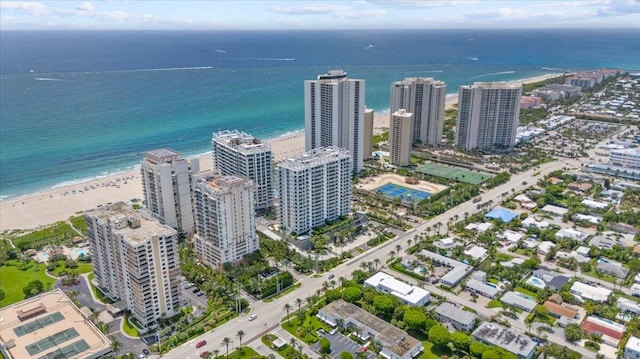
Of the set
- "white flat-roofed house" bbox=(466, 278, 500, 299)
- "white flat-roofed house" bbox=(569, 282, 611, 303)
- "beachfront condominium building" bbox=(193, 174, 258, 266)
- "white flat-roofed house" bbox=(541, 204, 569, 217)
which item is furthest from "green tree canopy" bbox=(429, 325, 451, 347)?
"white flat-roofed house" bbox=(541, 204, 569, 217)

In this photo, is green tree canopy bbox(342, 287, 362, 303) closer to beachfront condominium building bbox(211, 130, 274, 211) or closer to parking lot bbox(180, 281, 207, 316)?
parking lot bbox(180, 281, 207, 316)

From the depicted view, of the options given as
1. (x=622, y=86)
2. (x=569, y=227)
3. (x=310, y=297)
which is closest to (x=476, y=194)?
(x=569, y=227)

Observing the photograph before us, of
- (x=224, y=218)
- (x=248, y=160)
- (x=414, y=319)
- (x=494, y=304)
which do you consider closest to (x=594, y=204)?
(x=494, y=304)

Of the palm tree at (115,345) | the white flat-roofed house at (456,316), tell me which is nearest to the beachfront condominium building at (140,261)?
the palm tree at (115,345)

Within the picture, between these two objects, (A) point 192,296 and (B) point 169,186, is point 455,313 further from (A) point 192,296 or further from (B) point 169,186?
(B) point 169,186

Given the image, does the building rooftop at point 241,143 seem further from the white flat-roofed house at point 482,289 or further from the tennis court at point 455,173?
the tennis court at point 455,173

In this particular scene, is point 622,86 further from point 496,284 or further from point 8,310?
point 8,310
